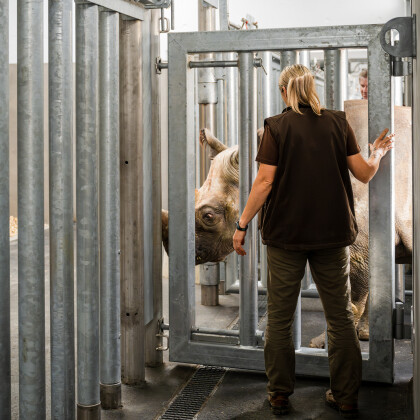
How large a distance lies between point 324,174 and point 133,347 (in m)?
1.64

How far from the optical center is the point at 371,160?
4.00m

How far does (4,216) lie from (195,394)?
1880 mm

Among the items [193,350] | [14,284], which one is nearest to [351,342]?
[193,350]

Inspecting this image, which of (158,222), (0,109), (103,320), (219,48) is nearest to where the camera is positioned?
(0,109)

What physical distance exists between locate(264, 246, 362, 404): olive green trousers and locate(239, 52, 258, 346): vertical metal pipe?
0.61 m

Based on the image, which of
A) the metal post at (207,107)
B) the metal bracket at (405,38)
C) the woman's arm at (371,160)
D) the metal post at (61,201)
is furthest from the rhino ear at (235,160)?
the metal bracket at (405,38)

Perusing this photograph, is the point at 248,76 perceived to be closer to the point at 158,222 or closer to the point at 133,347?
the point at 158,222

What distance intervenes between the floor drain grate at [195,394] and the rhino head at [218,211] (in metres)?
0.96

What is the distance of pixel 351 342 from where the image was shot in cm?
386

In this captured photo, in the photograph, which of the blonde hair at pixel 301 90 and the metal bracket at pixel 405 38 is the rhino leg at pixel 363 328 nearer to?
the blonde hair at pixel 301 90

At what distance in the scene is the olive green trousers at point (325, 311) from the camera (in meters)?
3.80

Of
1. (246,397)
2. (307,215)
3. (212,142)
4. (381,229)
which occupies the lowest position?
(246,397)

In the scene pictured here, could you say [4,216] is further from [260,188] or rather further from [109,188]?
[260,188]

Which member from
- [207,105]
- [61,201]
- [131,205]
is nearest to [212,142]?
[207,105]
